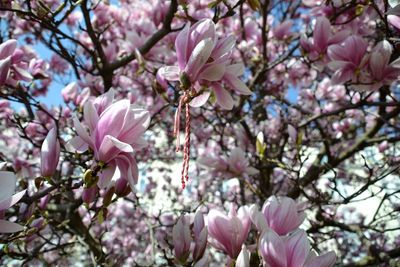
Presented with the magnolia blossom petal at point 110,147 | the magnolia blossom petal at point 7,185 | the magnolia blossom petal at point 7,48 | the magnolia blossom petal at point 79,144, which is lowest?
the magnolia blossom petal at point 7,185

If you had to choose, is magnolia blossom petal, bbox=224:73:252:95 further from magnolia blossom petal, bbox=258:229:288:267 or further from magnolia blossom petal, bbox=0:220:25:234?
magnolia blossom petal, bbox=0:220:25:234

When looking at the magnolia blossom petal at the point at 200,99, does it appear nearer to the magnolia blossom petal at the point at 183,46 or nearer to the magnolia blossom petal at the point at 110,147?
the magnolia blossom petal at the point at 183,46

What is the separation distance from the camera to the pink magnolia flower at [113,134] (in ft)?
3.38

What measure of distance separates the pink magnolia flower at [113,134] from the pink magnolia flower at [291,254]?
0.43m

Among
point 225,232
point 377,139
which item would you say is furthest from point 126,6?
point 225,232

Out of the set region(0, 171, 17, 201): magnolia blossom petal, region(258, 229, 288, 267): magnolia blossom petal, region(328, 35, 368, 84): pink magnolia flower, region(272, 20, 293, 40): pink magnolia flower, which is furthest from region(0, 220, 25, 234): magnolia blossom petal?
region(272, 20, 293, 40): pink magnolia flower

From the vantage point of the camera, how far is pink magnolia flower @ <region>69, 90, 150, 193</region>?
3.38 ft

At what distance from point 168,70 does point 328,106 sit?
287 centimetres

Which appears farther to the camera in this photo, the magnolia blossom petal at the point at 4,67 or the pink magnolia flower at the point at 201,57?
the magnolia blossom petal at the point at 4,67

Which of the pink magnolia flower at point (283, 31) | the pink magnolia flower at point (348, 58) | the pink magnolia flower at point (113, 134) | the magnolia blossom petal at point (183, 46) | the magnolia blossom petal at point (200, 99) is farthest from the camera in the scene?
the pink magnolia flower at point (283, 31)

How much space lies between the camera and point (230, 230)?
4.23 feet

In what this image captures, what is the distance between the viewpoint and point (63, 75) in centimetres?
388

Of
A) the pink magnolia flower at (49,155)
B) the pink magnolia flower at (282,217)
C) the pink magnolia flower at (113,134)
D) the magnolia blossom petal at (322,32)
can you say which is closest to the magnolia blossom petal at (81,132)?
the pink magnolia flower at (113,134)

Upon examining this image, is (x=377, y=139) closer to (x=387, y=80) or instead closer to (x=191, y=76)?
(x=387, y=80)
